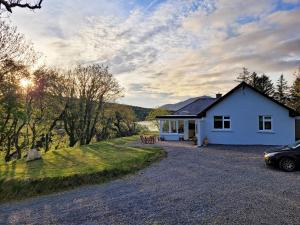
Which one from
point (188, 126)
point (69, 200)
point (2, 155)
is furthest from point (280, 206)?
point (2, 155)

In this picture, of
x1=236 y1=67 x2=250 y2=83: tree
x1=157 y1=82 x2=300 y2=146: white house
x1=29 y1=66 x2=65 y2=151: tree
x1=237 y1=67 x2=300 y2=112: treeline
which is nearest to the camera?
x1=157 y1=82 x2=300 y2=146: white house

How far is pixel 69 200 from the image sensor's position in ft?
31.1

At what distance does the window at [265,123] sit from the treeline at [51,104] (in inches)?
712

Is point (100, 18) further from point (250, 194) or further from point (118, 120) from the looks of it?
point (118, 120)

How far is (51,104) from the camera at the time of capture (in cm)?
2942

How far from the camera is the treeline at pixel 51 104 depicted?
22517 millimetres

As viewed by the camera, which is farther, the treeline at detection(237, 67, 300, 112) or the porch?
the treeline at detection(237, 67, 300, 112)

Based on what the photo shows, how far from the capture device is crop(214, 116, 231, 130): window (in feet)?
79.3

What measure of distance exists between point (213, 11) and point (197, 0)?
191 cm

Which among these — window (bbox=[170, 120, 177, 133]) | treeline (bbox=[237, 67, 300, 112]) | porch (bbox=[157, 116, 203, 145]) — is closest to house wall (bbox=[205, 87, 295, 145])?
porch (bbox=[157, 116, 203, 145])

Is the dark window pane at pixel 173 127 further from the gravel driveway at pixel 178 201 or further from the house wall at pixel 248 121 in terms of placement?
the gravel driveway at pixel 178 201

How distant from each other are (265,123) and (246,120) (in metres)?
1.63

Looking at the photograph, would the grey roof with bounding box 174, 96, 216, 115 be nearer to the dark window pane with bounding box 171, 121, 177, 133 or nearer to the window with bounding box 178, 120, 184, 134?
the window with bounding box 178, 120, 184, 134

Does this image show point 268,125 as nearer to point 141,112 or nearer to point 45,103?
point 45,103
